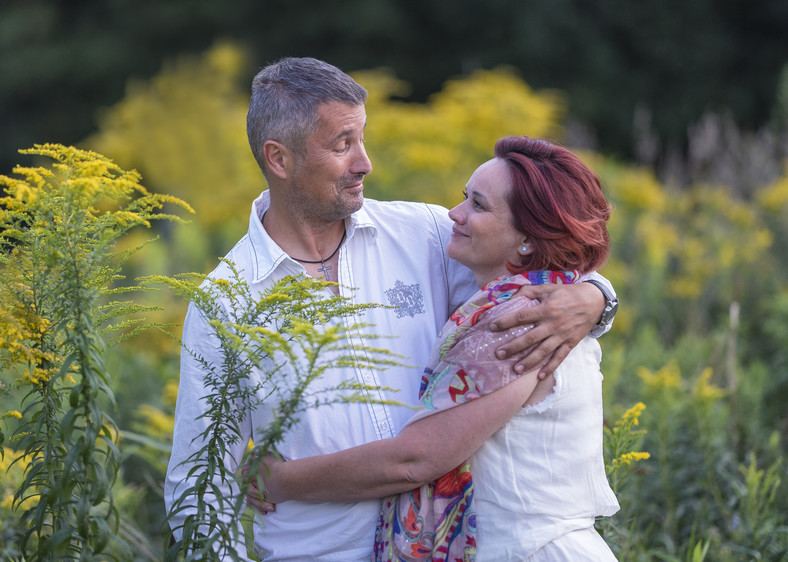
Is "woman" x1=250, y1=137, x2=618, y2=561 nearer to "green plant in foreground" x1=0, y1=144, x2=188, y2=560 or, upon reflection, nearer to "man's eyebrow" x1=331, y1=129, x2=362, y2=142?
"man's eyebrow" x1=331, y1=129, x2=362, y2=142

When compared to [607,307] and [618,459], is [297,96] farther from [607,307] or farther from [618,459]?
[618,459]

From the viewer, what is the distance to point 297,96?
2.17 m

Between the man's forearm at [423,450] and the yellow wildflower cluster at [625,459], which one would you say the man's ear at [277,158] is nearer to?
the man's forearm at [423,450]

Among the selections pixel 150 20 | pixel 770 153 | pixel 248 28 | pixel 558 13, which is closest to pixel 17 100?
pixel 150 20

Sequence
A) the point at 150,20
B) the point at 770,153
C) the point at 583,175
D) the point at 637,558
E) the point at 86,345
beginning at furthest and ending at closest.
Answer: the point at 150,20 → the point at 770,153 → the point at 637,558 → the point at 583,175 → the point at 86,345

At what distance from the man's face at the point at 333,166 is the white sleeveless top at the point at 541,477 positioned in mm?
731

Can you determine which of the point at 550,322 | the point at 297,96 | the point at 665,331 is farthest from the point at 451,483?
the point at 665,331

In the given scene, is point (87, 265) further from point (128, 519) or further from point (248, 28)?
point (248, 28)

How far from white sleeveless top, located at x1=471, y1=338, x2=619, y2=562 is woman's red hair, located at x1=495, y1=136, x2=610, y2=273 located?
10.5 inches

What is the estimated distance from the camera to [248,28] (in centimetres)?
1506

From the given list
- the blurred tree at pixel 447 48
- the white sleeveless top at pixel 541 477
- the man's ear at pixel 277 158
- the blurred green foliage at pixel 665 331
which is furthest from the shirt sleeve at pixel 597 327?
the blurred tree at pixel 447 48

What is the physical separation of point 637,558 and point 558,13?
1239 centimetres

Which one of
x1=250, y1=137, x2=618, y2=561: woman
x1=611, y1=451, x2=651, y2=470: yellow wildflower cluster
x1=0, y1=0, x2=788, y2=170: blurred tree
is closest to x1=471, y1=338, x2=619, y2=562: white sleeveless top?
x1=250, y1=137, x2=618, y2=561: woman

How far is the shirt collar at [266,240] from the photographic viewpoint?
7.14 feet
